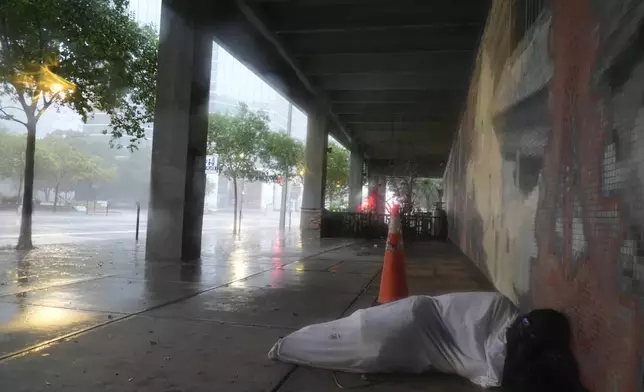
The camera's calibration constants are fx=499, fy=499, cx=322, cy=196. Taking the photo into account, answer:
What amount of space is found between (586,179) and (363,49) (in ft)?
35.2

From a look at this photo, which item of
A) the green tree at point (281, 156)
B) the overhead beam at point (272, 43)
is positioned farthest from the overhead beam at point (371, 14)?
the green tree at point (281, 156)

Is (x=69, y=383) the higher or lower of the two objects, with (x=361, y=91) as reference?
lower

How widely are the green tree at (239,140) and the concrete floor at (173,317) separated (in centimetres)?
1349

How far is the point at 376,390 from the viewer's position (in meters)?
2.89

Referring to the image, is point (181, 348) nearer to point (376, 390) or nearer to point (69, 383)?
point (69, 383)

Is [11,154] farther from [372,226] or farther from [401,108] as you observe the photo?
[401,108]

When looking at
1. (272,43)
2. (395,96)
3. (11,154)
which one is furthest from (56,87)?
(395,96)

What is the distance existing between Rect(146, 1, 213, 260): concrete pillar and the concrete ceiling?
2.43ft

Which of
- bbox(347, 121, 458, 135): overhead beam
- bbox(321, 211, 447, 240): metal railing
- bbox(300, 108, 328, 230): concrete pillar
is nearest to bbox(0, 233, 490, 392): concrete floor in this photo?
bbox(321, 211, 447, 240): metal railing

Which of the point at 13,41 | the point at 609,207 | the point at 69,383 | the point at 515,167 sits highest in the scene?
the point at 13,41

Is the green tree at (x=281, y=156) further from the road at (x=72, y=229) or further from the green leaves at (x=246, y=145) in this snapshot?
the road at (x=72, y=229)

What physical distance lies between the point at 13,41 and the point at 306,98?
34.0ft

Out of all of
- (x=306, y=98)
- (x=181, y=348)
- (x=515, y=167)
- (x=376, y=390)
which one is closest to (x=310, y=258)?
(x=515, y=167)

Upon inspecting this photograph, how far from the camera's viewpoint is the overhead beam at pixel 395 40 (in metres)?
11.7
